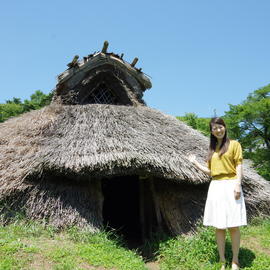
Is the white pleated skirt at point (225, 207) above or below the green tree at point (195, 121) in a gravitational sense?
below

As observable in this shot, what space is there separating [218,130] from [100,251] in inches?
99.3

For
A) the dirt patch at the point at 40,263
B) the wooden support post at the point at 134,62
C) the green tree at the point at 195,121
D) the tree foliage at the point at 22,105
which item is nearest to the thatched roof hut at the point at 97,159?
the wooden support post at the point at 134,62

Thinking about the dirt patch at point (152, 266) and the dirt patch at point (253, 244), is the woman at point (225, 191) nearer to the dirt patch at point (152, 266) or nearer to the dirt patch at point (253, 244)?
the dirt patch at point (253, 244)

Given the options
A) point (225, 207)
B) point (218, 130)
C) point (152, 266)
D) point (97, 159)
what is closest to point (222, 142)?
point (218, 130)

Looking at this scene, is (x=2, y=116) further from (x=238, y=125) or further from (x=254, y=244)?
(x=254, y=244)

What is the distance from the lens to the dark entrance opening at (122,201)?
8820mm

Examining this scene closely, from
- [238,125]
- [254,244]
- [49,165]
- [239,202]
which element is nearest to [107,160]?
[49,165]

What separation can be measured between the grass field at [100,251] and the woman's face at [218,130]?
1857mm

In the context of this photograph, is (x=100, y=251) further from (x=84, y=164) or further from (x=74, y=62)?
(x=74, y=62)

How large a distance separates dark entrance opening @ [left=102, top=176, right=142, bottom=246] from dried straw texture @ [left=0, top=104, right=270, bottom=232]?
282 cm

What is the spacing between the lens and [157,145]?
587cm

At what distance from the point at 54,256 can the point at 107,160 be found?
1643 millimetres

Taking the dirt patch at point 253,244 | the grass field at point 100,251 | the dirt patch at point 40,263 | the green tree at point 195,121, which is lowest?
the dirt patch at point 40,263

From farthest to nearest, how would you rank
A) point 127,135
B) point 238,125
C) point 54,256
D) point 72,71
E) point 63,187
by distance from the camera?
point 238,125 < point 72,71 < point 127,135 < point 63,187 < point 54,256
